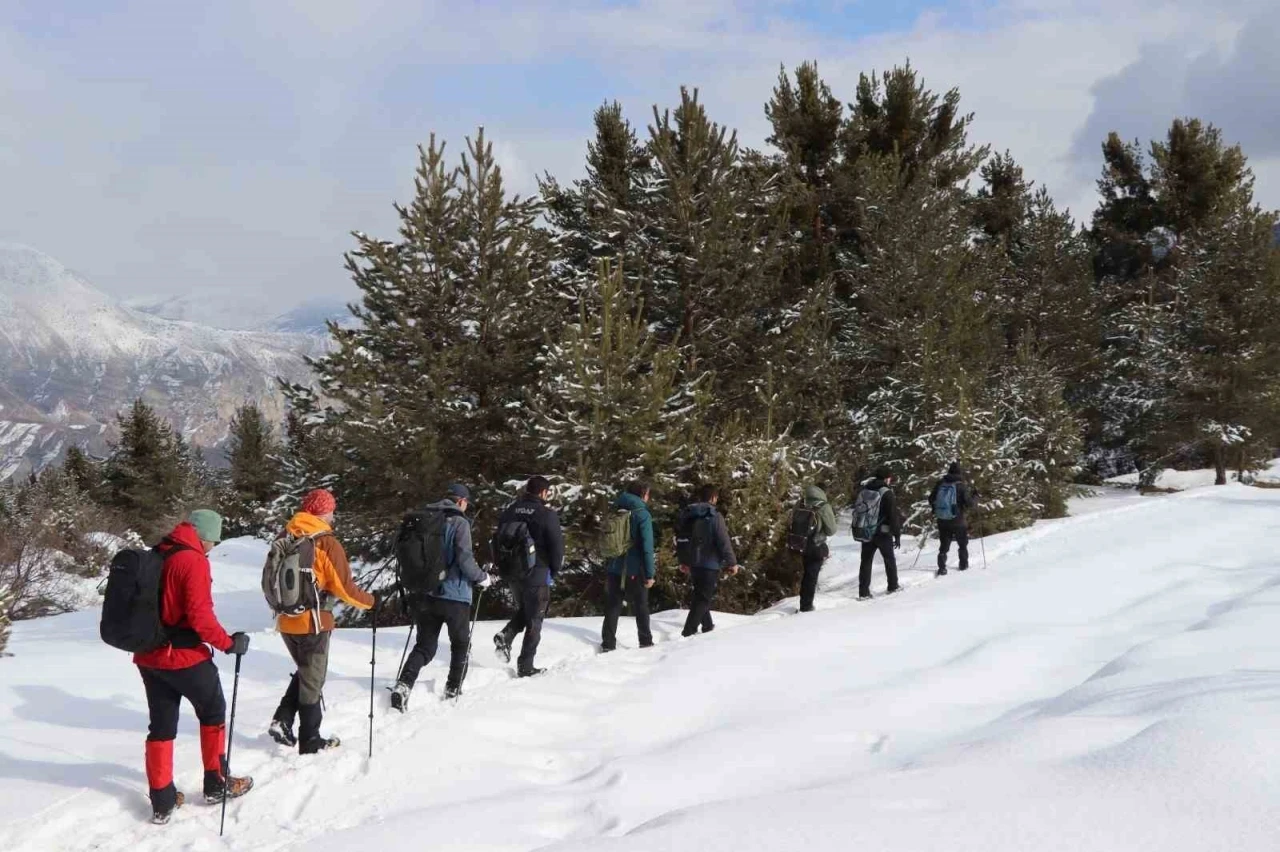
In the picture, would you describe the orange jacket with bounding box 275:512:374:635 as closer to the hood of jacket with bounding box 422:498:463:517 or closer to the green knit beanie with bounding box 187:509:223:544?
the green knit beanie with bounding box 187:509:223:544

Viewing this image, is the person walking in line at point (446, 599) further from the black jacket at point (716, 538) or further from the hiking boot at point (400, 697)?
the black jacket at point (716, 538)

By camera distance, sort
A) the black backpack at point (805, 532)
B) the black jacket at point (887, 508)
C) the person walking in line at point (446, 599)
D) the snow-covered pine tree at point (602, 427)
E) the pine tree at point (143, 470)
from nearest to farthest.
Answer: the person walking in line at point (446, 599) < the black backpack at point (805, 532) < the black jacket at point (887, 508) < the snow-covered pine tree at point (602, 427) < the pine tree at point (143, 470)

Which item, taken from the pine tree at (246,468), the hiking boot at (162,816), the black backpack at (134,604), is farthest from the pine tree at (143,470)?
the black backpack at (134,604)

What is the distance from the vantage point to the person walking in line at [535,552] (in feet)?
27.9

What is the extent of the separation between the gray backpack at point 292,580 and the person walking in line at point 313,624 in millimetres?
13

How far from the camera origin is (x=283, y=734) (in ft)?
20.9

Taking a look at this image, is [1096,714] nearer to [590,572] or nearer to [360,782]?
[360,782]

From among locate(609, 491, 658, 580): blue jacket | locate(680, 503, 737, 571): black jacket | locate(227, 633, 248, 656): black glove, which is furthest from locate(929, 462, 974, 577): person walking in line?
locate(227, 633, 248, 656): black glove

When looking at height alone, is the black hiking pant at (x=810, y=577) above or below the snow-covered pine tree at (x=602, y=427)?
below

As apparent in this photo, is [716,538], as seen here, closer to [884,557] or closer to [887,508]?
[887,508]

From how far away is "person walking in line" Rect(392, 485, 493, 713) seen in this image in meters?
7.45

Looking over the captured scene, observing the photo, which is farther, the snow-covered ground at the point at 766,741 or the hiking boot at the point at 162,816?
the hiking boot at the point at 162,816

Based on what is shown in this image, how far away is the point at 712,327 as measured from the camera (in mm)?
18391

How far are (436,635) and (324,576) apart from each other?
1675 millimetres
